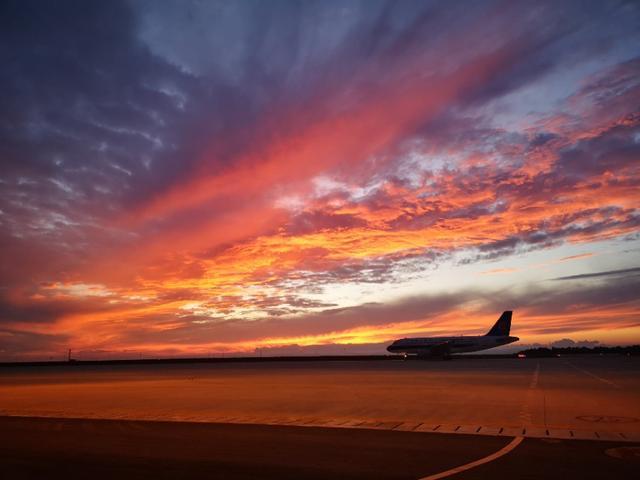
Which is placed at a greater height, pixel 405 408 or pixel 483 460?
pixel 483 460

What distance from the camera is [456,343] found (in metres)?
104

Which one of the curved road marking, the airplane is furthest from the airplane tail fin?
the curved road marking

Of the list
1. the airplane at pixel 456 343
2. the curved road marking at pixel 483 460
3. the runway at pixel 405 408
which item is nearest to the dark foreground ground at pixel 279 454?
the curved road marking at pixel 483 460

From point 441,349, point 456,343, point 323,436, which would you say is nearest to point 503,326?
point 456,343

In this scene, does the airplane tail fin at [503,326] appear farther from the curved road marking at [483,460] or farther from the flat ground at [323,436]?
the curved road marking at [483,460]

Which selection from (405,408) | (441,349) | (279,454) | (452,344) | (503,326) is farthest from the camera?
(503,326)

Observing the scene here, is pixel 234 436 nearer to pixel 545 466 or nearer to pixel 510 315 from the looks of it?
pixel 545 466

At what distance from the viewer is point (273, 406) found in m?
23.8

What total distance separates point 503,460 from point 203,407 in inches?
607

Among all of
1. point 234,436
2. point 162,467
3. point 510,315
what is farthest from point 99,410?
point 510,315

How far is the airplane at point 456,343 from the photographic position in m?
103

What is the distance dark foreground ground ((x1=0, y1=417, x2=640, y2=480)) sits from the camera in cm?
1050

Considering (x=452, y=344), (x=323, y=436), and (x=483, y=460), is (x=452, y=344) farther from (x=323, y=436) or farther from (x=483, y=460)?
(x=483, y=460)

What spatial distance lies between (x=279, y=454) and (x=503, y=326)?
108763 mm
